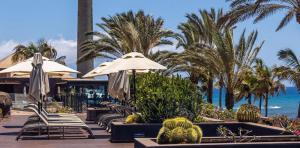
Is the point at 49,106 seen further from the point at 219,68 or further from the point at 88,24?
the point at 88,24

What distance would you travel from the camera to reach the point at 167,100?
16609 mm

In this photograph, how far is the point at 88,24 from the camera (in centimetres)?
4947

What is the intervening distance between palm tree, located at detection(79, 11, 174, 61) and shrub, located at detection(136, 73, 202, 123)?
20.0 m

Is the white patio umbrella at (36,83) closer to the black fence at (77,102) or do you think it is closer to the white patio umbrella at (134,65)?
the white patio umbrella at (134,65)

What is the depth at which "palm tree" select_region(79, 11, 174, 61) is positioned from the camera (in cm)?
3781

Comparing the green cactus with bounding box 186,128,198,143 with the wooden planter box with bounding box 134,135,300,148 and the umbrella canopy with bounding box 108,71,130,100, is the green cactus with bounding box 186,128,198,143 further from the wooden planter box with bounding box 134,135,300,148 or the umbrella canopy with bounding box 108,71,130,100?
the umbrella canopy with bounding box 108,71,130,100

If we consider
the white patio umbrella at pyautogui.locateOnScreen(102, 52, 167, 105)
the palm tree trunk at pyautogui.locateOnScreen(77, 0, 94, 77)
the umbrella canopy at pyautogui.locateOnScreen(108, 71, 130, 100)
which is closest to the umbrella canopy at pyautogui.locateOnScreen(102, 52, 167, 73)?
the white patio umbrella at pyautogui.locateOnScreen(102, 52, 167, 105)

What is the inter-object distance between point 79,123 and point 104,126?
15.8 feet

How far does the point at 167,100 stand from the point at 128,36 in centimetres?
2136

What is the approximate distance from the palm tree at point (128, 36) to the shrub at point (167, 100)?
20035 mm

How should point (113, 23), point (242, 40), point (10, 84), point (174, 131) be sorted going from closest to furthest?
point (174, 131) < point (242, 40) < point (113, 23) < point (10, 84)

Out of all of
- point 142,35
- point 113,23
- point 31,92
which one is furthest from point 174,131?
point 113,23

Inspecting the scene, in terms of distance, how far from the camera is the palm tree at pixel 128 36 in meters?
37.8

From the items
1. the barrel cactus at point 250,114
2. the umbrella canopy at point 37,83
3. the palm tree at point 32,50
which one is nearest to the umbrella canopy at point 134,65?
the umbrella canopy at point 37,83
